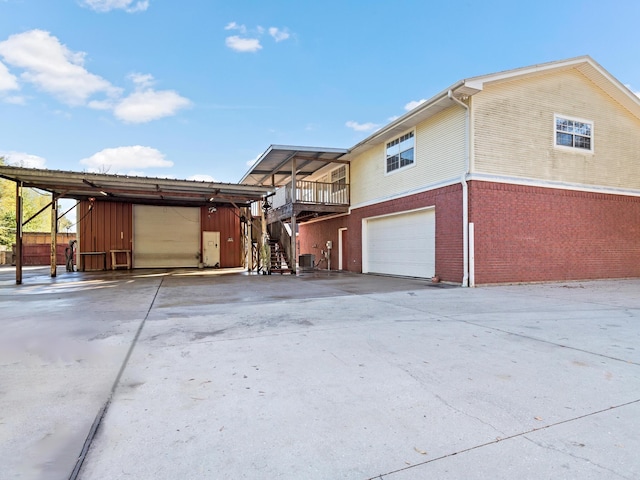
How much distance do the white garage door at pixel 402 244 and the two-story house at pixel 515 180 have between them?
58mm

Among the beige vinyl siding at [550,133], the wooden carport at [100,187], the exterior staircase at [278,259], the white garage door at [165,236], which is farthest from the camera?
the white garage door at [165,236]

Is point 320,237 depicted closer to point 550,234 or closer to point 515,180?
point 515,180

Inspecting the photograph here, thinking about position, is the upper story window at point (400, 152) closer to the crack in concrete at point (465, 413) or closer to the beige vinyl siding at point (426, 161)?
the beige vinyl siding at point (426, 161)

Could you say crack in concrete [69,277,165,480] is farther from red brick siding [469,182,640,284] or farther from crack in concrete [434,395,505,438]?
red brick siding [469,182,640,284]

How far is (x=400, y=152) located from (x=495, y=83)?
3.82m

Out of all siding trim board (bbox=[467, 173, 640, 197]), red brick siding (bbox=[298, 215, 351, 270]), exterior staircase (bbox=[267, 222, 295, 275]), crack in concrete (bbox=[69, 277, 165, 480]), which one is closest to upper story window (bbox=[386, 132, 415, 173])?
siding trim board (bbox=[467, 173, 640, 197])

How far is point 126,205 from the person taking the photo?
17719 mm

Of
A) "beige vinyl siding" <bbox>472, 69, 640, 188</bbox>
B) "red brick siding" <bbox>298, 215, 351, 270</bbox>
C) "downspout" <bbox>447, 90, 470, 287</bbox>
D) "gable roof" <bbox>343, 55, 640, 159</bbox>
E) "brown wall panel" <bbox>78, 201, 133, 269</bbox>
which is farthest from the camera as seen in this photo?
"red brick siding" <bbox>298, 215, 351, 270</bbox>

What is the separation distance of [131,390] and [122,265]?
1686 centimetres

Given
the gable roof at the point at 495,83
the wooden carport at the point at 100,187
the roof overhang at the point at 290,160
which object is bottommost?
the wooden carport at the point at 100,187

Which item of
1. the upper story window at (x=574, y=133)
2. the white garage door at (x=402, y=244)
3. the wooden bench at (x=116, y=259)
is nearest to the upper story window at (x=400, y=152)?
the white garage door at (x=402, y=244)

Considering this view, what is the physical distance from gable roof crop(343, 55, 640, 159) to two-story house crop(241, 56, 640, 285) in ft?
0.12

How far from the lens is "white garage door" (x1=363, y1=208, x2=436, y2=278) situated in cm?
1152

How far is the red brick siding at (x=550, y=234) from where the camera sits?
32.8 feet
